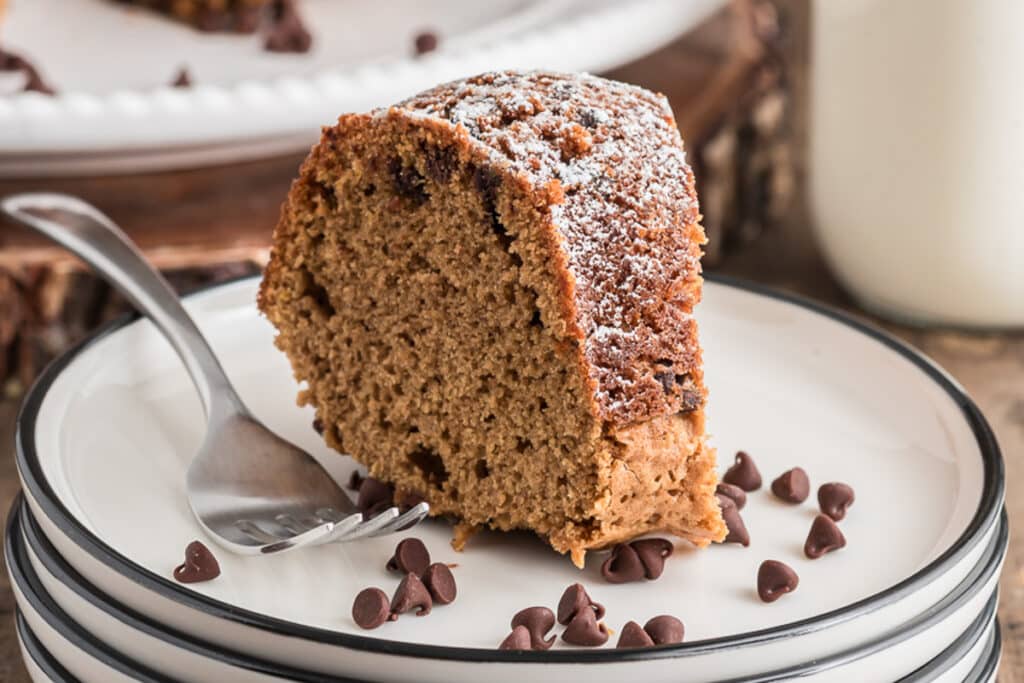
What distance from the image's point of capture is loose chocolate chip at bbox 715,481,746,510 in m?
1.68

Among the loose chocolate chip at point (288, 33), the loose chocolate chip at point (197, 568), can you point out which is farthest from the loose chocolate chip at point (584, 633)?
the loose chocolate chip at point (288, 33)

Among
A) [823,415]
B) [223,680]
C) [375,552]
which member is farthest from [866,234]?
[223,680]

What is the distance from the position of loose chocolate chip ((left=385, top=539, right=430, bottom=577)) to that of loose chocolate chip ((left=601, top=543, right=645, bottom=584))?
0.66ft

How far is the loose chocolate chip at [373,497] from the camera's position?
1.71 metres

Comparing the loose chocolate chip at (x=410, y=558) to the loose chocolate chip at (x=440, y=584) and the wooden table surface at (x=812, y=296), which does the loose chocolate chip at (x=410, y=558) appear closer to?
the loose chocolate chip at (x=440, y=584)

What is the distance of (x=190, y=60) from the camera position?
10.2 ft

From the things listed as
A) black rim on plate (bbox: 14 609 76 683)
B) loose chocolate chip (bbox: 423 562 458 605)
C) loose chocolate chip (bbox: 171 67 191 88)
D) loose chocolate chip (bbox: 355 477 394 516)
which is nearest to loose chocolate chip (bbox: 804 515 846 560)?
loose chocolate chip (bbox: 423 562 458 605)

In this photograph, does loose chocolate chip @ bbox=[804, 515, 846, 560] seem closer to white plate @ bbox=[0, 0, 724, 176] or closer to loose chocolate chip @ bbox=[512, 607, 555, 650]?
loose chocolate chip @ bbox=[512, 607, 555, 650]

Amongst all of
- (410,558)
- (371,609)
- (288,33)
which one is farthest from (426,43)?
(371,609)

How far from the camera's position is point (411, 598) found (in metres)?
1.45

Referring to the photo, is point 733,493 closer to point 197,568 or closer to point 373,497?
point 373,497

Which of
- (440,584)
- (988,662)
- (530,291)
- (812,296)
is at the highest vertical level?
(530,291)

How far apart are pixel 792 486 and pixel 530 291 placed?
434 millimetres

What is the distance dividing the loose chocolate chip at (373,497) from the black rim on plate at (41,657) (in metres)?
0.41
